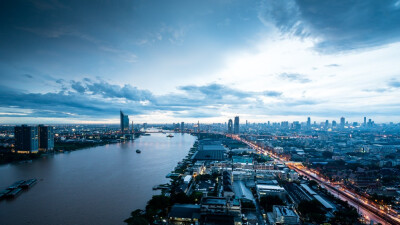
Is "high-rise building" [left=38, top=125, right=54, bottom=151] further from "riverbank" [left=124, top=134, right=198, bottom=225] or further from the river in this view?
"riverbank" [left=124, top=134, right=198, bottom=225]

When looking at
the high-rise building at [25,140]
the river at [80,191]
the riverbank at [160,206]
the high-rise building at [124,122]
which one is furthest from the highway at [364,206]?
the high-rise building at [124,122]

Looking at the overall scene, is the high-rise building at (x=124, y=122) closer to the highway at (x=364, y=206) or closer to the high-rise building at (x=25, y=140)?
the high-rise building at (x=25, y=140)

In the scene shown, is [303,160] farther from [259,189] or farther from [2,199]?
[2,199]

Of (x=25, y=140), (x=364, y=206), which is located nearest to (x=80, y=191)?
(x=364, y=206)

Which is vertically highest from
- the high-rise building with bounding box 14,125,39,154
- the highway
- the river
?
the high-rise building with bounding box 14,125,39,154

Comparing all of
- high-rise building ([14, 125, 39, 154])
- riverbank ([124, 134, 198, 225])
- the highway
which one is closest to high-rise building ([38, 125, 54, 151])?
high-rise building ([14, 125, 39, 154])

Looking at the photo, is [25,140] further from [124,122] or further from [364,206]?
[124,122]

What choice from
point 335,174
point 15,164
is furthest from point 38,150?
point 335,174
